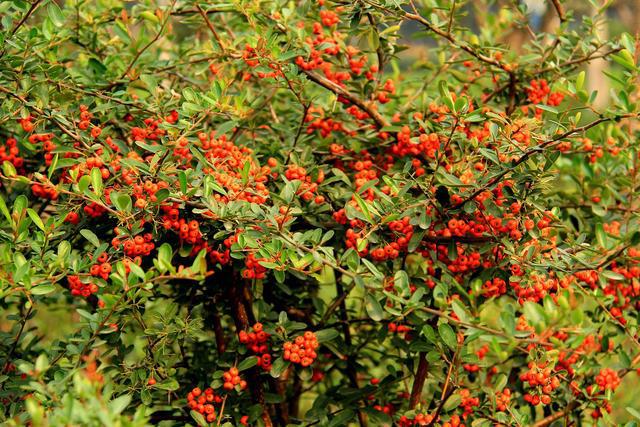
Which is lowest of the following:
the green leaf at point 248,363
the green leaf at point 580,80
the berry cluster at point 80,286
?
the green leaf at point 248,363

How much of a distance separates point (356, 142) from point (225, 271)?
0.66 m

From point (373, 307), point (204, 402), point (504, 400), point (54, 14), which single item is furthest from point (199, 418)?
point (54, 14)

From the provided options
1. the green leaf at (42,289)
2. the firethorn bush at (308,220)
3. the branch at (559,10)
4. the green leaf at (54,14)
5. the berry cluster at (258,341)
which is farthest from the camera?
the branch at (559,10)

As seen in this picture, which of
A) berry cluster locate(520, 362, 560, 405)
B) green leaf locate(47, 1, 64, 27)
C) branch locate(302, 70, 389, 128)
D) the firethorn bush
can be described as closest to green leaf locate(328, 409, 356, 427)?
the firethorn bush

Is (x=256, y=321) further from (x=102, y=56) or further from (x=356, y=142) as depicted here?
(x=102, y=56)

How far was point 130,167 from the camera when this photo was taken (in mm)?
2174

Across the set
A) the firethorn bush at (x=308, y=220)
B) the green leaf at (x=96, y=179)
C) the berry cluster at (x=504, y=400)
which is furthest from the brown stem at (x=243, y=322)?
the berry cluster at (x=504, y=400)

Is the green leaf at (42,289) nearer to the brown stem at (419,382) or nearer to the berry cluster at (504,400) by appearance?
the brown stem at (419,382)

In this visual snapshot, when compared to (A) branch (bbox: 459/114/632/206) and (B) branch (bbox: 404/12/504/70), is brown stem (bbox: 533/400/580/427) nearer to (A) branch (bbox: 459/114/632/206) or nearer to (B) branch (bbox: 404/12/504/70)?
(A) branch (bbox: 459/114/632/206)

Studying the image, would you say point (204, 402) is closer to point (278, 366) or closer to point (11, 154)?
point (278, 366)

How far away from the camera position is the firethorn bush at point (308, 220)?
2074mm

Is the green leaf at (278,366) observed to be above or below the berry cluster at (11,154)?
below

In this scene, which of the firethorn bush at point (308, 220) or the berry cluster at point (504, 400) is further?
the berry cluster at point (504, 400)

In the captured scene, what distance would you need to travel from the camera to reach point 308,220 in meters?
2.44
